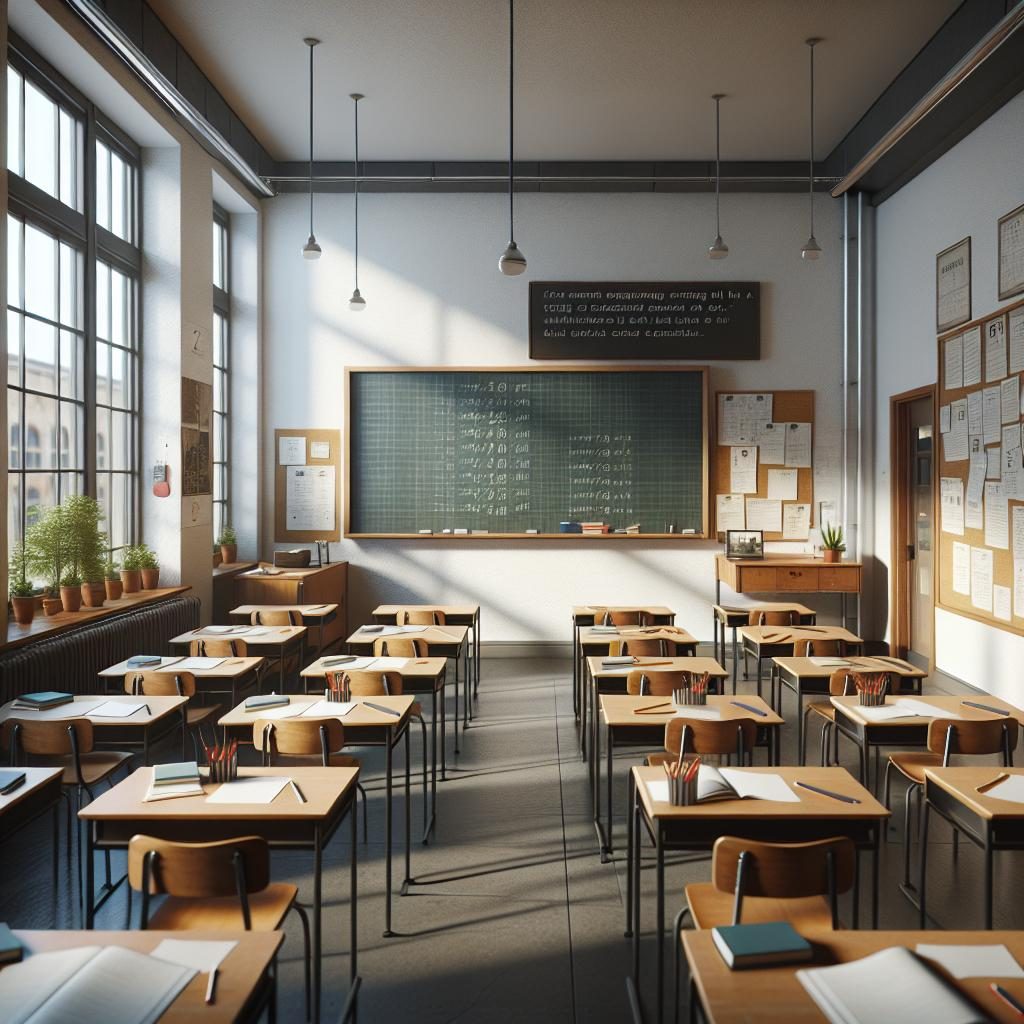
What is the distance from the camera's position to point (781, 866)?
2.16m

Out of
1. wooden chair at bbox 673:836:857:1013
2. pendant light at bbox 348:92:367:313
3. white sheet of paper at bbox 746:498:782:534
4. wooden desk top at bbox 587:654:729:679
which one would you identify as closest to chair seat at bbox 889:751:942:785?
wooden desk top at bbox 587:654:729:679

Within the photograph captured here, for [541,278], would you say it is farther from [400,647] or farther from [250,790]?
[250,790]

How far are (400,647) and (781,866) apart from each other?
127 inches

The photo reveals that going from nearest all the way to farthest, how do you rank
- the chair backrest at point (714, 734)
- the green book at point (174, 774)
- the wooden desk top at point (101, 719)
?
the green book at point (174, 774)
the chair backrest at point (714, 734)
the wooden desk top at point (101, 719)

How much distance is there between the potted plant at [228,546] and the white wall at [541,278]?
5.90 ft

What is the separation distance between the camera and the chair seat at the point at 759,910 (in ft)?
7.77

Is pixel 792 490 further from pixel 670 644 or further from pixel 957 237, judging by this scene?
pixel 670 644

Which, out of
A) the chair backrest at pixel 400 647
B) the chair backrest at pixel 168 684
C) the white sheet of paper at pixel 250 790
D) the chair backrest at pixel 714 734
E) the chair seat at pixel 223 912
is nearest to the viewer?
the chair seat at pixel 223 912

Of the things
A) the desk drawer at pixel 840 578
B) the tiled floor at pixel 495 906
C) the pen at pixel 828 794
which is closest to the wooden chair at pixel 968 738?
the tiled floor at pixel 495 906

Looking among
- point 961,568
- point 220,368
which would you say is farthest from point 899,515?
point 220,368

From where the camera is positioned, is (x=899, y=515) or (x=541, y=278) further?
(x=541, y=278)

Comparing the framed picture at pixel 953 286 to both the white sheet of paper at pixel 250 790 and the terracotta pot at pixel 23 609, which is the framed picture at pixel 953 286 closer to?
the white sheet of paper at pixel 250 790

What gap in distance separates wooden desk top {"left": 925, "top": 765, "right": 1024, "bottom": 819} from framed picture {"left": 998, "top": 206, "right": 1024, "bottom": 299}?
4.00 meters

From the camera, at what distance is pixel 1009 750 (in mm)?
3479
